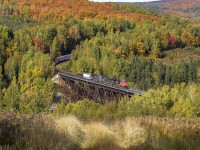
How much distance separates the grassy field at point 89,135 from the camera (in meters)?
6.11

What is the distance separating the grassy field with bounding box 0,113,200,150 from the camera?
20.0ft

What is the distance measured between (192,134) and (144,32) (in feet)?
418

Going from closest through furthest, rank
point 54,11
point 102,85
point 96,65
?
point 102,85 → point 96,65 → point 54,11

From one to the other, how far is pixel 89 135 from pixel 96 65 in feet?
269

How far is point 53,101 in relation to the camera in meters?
69.4

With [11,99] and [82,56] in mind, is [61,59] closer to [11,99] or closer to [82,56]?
[82,56]

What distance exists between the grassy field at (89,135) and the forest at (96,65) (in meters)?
0.04

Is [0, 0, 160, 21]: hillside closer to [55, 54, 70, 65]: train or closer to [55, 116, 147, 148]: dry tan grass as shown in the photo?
[55, 54, 70, 65]: train

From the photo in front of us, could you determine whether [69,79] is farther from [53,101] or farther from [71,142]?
[71,142]

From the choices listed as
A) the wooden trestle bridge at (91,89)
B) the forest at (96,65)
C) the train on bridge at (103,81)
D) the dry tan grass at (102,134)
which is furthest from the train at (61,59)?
the dry tan grass at (102,134)

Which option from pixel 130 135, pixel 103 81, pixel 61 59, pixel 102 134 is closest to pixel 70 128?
pixel 102 134

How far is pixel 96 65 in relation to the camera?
291 ft

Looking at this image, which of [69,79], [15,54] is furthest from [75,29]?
[69,79]

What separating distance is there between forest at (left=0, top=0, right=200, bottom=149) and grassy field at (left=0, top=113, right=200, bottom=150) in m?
0.04
